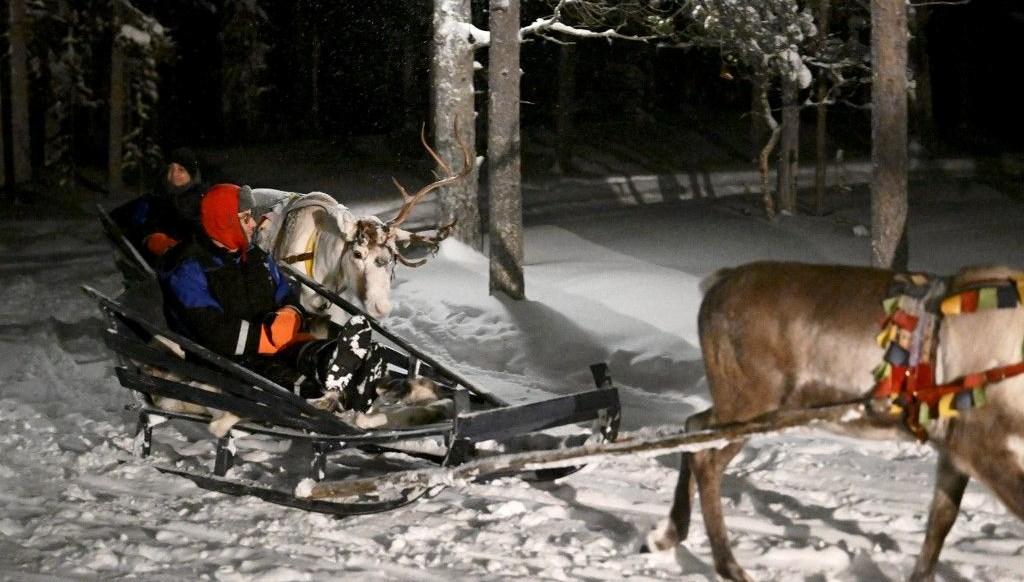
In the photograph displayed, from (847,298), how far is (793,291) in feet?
0.80

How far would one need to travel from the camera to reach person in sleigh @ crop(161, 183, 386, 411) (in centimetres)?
670

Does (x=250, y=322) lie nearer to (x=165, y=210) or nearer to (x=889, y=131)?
(x=165, y=210)

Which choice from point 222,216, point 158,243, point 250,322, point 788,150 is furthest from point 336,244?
point 788,150

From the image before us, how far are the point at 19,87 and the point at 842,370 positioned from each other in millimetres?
25929

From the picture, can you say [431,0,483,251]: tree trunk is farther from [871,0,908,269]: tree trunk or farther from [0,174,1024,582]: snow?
[871,0,908,269]: tree trunk

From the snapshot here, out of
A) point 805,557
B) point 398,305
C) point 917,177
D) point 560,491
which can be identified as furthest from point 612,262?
point 917,177

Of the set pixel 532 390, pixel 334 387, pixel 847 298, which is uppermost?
pixel 847 298

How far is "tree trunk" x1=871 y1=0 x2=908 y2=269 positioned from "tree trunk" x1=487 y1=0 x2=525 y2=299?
12.5 ft

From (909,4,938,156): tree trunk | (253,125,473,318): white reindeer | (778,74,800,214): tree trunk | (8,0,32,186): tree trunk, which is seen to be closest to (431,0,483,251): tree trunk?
(253,125,473,318): white reindeer

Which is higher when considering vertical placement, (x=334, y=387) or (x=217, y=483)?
(x=334, y=387)

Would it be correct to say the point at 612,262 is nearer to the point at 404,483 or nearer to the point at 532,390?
the point at 532,390

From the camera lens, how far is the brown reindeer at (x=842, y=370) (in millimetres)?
4535

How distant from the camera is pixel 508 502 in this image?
6.16 metres

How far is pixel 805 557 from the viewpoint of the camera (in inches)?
209
